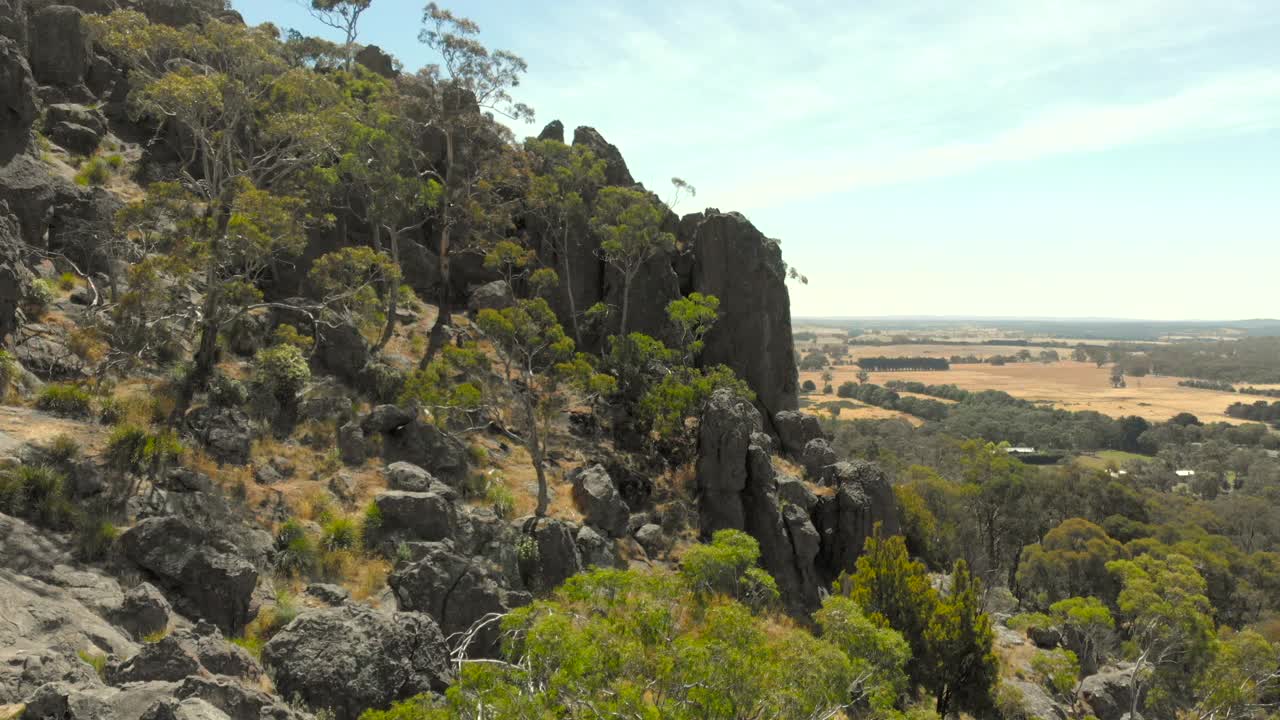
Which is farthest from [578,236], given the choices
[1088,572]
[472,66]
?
[1088,572]

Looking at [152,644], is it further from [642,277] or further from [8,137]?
[642,277]

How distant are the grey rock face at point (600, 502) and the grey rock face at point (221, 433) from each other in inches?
523

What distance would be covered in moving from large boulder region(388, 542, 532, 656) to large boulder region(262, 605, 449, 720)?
8.03 ft

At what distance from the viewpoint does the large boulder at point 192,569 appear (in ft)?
53.2

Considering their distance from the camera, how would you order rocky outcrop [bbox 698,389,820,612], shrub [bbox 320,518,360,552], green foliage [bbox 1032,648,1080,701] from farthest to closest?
rocky outcrop [bbox 698,389,820,612]
green foliage [bbox 1032,648,1080,701]
shrub [bbox 320,518,360,552]

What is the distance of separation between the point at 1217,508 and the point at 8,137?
119 meters

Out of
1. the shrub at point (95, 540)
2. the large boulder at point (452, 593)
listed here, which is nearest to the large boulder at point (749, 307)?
the large boulder at point (452, 593)

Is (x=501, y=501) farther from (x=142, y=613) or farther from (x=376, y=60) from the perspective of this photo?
(x=376, y=60)

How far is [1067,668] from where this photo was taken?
1198 inches

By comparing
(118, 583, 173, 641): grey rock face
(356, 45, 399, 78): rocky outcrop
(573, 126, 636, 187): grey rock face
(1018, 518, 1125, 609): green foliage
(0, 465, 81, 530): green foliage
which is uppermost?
(356, 45, 399, 78): rocky outcrop

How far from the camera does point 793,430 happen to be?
45.1m

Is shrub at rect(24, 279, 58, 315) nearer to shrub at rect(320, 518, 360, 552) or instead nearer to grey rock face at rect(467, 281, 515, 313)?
shrub at rect(320, 518, 360, 552)

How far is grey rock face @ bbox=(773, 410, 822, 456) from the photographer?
1769 inches

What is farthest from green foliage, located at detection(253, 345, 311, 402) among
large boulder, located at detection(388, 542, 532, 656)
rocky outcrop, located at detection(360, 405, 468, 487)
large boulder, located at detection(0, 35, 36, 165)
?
large boulder, located at detection(0, 35, 36, 165)
